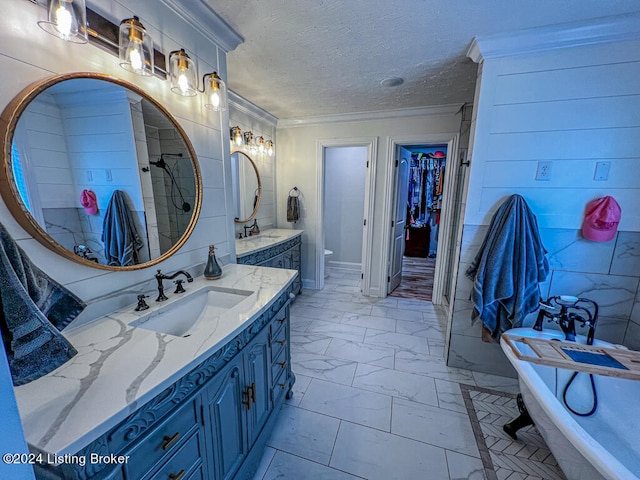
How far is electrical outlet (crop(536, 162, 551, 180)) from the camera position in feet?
5.56

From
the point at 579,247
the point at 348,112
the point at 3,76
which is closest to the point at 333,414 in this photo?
the point at 579,247

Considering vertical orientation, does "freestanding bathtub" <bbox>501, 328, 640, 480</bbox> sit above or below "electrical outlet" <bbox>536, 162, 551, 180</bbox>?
below

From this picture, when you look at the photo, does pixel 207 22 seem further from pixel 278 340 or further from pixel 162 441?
pixel 162 441

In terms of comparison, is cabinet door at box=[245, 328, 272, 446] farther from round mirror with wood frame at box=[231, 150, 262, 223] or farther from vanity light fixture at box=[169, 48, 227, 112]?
round mirror with wood frame at box=[231, 150, 262, 223]

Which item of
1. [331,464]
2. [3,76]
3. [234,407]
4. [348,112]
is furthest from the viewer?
[348,112]

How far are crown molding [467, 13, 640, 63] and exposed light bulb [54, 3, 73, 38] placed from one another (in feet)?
6.87

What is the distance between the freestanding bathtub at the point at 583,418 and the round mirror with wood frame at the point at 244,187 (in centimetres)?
261

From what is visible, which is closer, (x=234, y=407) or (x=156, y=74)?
(x=234, y=407)

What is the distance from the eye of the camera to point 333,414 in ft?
5.58

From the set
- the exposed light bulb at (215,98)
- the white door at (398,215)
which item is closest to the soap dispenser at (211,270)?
the exposed light bulb at (215,98)

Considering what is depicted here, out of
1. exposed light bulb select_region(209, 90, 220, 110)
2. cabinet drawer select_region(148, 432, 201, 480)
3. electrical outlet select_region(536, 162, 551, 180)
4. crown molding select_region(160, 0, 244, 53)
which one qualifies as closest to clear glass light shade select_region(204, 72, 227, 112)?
exposed light bulb select_region(209, 90, 220, 110)

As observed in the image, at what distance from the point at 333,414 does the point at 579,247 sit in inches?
80.2

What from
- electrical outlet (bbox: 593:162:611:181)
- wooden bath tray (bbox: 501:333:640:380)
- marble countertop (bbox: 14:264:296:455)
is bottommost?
wooden bath tray (bbox: 501:333:640:380)

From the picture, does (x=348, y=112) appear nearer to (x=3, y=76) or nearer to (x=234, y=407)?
(x=3, y=76)
